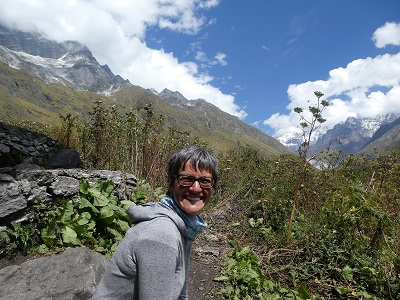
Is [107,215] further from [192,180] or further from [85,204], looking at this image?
[192,180]

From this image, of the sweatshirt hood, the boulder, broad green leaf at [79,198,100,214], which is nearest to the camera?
the sweatshirt hood

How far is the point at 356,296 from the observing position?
12.1ft

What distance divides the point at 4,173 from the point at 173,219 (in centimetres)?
368

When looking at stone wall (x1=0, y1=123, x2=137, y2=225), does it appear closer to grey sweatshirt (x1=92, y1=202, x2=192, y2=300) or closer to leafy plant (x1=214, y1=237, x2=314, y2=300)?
leafy plant (x1=214, y1=237, x2=314, y2=300)

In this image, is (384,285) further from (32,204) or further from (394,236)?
(32,204)

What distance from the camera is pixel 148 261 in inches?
50.3

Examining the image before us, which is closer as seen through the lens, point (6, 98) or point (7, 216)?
point (7, 216)

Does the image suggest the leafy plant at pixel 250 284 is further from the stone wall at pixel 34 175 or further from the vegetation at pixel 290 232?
the stone wall at pixel 34 175

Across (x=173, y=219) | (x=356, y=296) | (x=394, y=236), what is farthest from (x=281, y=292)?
(x=173, y=219)

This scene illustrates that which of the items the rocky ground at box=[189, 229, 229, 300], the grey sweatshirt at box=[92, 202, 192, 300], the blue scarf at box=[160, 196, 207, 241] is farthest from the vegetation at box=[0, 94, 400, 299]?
the grey sweatshirt at box=[92, 202, 192, 300]

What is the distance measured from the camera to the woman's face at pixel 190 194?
1716 millimetres

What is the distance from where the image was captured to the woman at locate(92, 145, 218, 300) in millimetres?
1281

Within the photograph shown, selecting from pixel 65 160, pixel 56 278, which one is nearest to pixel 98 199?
pixel 56 278

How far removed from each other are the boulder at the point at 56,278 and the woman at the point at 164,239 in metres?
1.77
